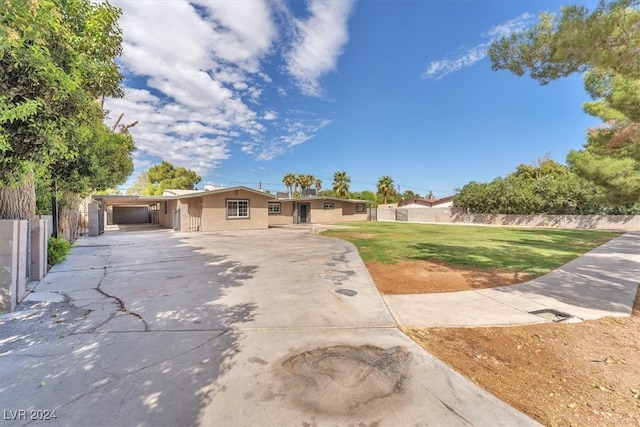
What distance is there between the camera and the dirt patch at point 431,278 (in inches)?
222

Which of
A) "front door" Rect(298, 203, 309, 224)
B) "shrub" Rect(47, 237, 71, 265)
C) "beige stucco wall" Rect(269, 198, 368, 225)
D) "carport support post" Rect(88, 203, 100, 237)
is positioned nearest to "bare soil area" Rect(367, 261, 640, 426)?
"shrub" Rect(47, 237, 71, 265)

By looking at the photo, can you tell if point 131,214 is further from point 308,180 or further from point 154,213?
point 308,180

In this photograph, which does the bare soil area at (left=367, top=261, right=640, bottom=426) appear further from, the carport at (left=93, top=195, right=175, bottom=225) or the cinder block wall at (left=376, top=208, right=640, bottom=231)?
the carport at (left=93, top=195, right=175, bottom=225)

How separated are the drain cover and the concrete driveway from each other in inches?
93.4

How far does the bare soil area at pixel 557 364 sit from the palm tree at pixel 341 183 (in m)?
37.2

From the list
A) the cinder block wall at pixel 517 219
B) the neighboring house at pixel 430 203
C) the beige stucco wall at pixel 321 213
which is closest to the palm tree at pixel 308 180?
the beige stucco wall at pixel 321 213

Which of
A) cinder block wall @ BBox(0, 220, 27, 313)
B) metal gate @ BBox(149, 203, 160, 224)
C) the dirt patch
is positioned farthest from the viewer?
metal gate @ BBox(149, 203, 160, 224)

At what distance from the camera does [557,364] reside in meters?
2.89

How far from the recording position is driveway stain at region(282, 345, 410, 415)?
225 cm

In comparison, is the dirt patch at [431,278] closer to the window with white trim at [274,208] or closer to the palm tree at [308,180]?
the window with white trim at [274,208]

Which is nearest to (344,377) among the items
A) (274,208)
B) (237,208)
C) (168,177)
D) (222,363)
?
(222,363)

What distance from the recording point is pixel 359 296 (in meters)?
5.10

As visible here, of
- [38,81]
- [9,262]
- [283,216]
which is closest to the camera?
[38,81]

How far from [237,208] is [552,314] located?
1787 cm
